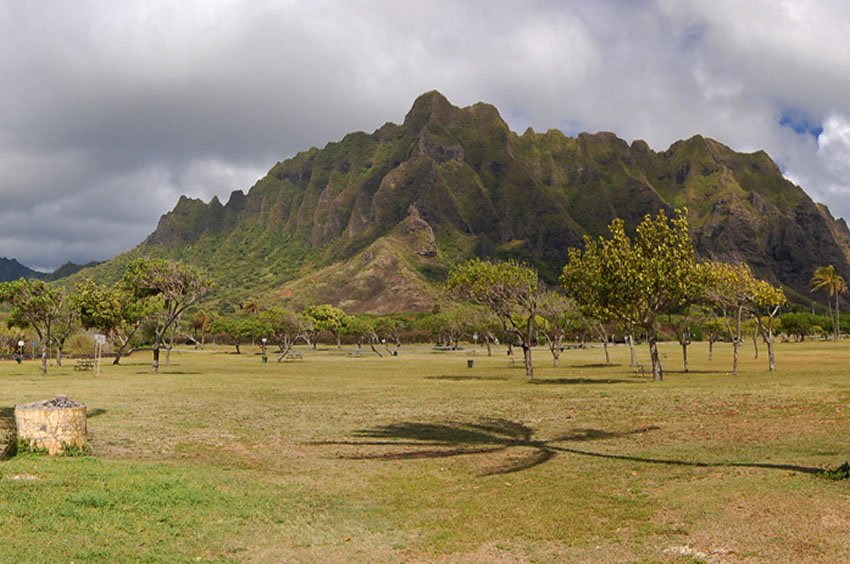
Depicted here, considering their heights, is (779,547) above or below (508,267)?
below

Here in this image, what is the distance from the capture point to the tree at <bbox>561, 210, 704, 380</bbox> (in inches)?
1603

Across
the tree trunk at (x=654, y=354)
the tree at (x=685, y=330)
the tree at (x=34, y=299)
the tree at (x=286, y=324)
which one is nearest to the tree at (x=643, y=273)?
the tree trunk at (x=654, y=354)

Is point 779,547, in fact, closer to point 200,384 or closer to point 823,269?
point 200,384

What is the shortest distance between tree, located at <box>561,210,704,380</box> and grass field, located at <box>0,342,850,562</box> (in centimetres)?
1440

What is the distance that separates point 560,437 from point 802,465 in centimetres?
762

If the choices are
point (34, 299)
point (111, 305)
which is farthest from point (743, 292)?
point (111, 305)

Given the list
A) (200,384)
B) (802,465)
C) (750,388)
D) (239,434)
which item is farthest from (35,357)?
(802,465)

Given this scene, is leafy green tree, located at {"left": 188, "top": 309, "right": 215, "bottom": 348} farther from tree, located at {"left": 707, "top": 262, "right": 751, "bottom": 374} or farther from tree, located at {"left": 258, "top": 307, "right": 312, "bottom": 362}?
tree, located at {"left": 707, "top": 262, "right": 751, "bottom": 374}

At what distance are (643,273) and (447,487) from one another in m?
29.3

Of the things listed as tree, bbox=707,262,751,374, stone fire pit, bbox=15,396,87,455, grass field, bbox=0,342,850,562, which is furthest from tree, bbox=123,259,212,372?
stone fire pit, bbox=15,396,87,455

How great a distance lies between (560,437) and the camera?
68.1ft

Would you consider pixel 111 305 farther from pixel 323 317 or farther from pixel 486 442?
pixel 486 442

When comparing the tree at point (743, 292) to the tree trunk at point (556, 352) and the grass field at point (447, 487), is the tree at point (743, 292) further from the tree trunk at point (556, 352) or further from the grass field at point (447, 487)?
the grass field at point (447, 487)

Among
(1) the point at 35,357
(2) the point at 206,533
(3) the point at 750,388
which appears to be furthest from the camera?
(1) the point at 35,357
